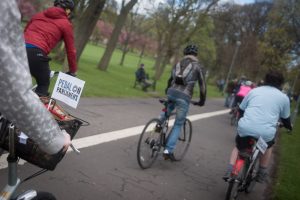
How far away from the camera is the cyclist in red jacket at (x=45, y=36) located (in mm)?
5375

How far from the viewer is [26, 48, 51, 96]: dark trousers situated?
5.35 m

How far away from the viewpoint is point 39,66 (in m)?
5.40

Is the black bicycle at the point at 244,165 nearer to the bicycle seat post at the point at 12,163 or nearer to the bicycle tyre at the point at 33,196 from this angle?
the bicycle tyre at the point at 33,196

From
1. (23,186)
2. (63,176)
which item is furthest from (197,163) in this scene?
(23,186)

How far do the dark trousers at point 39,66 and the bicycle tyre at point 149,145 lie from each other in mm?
1927

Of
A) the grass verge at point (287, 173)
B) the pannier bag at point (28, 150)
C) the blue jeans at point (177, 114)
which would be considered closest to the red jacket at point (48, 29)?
the blue jeans at point (177, 114)

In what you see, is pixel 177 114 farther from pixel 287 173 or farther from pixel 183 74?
pixel 287 173

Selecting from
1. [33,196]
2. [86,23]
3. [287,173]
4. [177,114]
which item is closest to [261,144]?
[177,114]

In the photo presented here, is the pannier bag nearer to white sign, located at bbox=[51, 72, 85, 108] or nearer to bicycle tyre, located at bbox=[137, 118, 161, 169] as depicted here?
white sign, located at bbox=[51, 72, 85, 108]

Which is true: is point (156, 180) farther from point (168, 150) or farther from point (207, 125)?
point (207, 125)

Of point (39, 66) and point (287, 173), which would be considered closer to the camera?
point (39, 66)

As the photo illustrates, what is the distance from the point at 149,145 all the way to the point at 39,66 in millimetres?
2368

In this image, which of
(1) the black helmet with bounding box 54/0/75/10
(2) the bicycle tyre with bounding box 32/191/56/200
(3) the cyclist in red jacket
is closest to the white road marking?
(3) the cyclist in red jacket

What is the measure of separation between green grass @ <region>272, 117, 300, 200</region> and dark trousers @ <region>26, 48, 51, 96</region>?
3.78m
